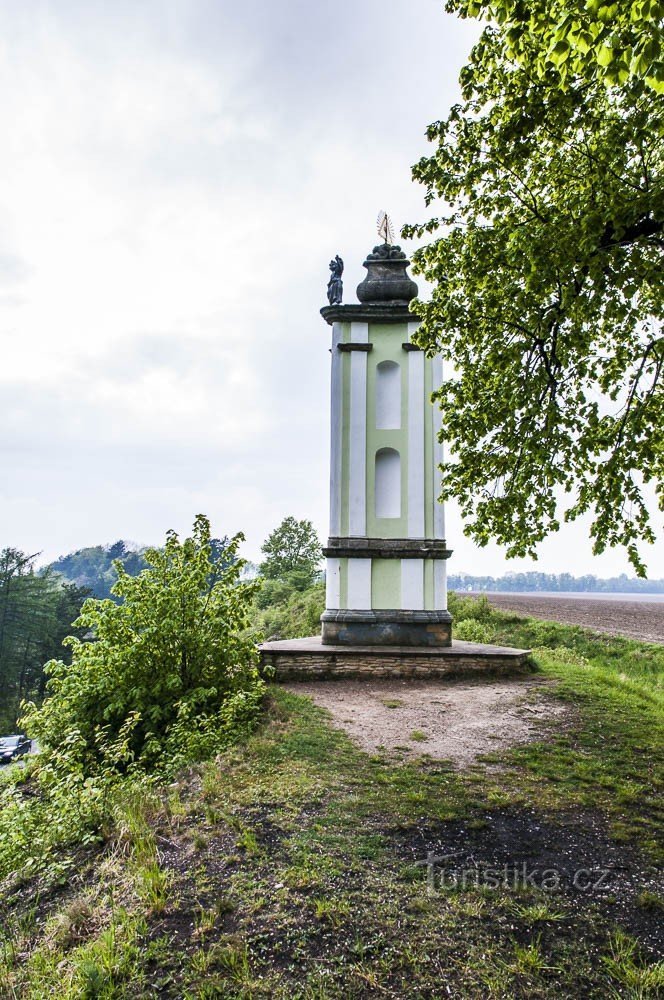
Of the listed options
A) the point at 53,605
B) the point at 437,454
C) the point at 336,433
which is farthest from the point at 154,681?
the point at 53,605

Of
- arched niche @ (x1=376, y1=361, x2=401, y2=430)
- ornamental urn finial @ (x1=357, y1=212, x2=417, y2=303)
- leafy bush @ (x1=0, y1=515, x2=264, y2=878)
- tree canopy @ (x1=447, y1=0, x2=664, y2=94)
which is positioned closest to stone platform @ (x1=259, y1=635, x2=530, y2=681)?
leafy bush @ (x1=0, y1=515, x2=264, y2=878)

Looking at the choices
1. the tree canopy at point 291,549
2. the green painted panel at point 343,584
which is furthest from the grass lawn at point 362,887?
the tree canopy at point 291,549

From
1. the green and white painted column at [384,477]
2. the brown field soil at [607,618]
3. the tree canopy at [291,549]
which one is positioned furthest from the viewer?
the tree canopy at [291,549]

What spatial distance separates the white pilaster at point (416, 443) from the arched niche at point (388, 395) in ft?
0.85

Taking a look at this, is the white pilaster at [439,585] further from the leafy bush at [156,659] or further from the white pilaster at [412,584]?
the leafy bush at [156,659]

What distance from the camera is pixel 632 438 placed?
546 centimetres

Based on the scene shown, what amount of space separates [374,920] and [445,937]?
369mm

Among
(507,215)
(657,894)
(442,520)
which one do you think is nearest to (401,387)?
(442,520)

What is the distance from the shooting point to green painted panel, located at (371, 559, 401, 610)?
422 inches

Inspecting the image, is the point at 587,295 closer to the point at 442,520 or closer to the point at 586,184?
the point at 586,184

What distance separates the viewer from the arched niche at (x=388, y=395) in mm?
11422

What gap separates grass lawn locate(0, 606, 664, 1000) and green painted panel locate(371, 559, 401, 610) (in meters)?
5.20

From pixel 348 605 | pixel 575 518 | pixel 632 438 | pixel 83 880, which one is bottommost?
pixel 83 880

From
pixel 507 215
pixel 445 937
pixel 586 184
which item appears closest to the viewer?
pixel 445 937
